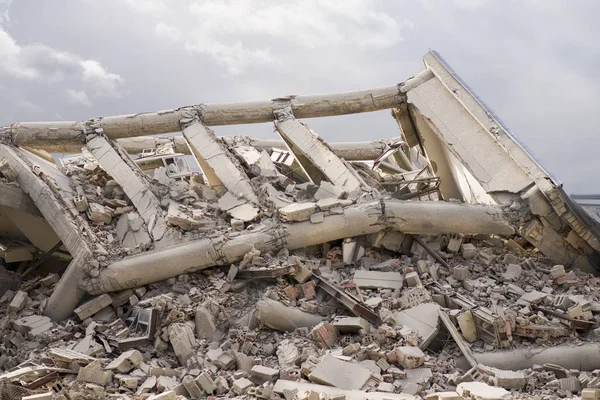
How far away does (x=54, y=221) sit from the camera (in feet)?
32.1

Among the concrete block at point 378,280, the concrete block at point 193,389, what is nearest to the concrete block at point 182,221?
the concrete block at point 378,280

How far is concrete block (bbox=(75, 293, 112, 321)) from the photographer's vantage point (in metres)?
9.13

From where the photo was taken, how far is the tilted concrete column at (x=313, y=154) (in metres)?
10.5

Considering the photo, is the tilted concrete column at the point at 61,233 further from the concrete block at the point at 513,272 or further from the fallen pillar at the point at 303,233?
the concrete block at the point at 513,272

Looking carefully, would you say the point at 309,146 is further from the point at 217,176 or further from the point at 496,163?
the point at 496,163

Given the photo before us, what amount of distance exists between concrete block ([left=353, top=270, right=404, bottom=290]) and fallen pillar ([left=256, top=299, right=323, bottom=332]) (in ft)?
3.04

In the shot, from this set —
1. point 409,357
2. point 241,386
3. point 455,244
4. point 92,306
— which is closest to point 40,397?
point 241,386

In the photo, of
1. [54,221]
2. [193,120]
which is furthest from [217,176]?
[54,221]

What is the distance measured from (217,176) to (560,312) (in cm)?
535

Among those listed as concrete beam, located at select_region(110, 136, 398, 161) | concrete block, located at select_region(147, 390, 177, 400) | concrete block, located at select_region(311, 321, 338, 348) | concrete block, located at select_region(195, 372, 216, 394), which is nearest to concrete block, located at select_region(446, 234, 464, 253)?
concrete block, located at select_region(311, 321, 338, 348)

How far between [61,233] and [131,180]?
54.2 inches

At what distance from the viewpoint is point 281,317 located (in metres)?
8.31

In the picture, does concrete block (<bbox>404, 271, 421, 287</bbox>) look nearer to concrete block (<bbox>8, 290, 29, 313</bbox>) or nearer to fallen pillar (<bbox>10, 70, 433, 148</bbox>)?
fallen pillar (<bbox>10, 70, 433, 148</bbox>)

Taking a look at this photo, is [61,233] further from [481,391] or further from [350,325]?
[481,391]
